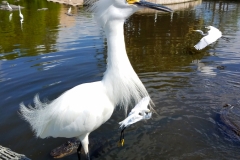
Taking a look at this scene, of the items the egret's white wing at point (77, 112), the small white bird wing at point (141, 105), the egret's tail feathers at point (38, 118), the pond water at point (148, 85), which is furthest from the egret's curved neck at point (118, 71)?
the pond water at point (148, 85)

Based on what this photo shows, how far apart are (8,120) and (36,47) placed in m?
7.70

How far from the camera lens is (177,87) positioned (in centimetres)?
773

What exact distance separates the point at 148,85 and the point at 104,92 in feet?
13.5

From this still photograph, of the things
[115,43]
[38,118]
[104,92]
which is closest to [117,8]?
[115,43]

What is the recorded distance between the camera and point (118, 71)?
3.61 m

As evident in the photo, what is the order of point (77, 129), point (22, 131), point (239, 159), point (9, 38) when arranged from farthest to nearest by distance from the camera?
point (9, 38)
point (22, 131)
point (239, 159)
point (77, 129)

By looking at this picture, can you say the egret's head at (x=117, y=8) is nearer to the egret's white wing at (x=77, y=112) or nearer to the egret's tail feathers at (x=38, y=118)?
the egret's white wing at (x=77, y=112)

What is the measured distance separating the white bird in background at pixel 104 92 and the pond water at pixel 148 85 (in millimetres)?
1193

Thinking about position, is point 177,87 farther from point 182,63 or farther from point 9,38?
point 9,38

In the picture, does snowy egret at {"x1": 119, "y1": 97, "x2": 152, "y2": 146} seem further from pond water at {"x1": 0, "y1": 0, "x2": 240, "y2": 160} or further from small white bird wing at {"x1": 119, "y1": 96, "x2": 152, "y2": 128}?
pond water at {"x1": 0, "y1": 0, "x2": 240, "y2": 160}

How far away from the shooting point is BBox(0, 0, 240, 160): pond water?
5.08m

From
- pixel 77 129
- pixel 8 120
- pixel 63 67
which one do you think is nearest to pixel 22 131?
pixel 8 120

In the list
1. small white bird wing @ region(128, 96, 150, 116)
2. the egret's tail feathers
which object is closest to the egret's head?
small white bird wing @ region(128, 96, 150, 116)

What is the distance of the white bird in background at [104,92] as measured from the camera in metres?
3.33
